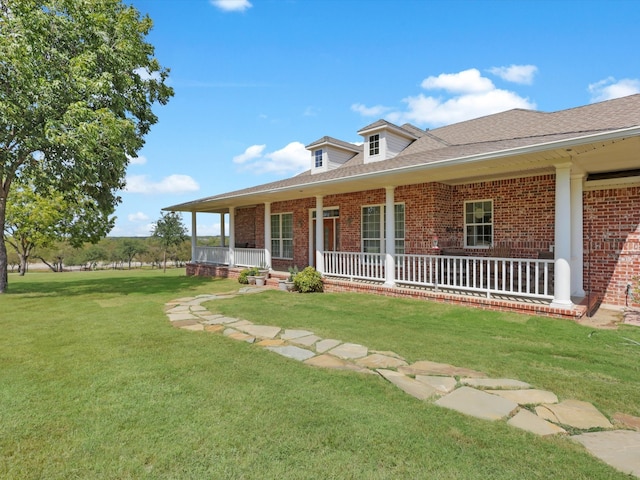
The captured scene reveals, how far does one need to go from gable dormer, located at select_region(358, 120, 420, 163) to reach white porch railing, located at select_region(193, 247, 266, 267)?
17.8ft

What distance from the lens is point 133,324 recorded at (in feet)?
19.5

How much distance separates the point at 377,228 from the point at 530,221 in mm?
4182

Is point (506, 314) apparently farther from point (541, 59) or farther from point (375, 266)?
point (541, 59)

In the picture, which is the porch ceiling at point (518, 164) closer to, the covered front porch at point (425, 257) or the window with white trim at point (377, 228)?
the covered front porch at point (425, 257)

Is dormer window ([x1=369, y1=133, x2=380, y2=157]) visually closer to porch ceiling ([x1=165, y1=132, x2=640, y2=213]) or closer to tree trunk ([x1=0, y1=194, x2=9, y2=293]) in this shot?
porch ceiling ([x1=165, y1=132, x2=640, y2=213])

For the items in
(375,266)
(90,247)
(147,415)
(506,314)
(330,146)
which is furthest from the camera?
(90,247)

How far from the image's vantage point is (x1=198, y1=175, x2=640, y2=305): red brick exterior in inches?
282

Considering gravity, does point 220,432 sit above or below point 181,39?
below

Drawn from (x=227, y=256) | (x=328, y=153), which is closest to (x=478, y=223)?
(x=328, y=153)

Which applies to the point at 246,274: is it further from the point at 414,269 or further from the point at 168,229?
the point at 168,229

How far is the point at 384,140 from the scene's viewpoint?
452 inches

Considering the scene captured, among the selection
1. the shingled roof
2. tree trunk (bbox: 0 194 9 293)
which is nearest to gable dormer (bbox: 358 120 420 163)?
the shingled roof

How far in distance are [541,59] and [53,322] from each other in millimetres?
14023

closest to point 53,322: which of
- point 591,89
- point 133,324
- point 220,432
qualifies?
point 133,324
